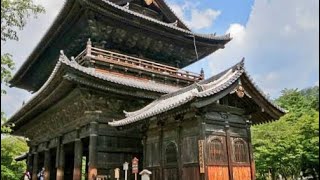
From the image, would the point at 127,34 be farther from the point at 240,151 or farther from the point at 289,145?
the point at 289,145

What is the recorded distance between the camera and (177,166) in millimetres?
14062

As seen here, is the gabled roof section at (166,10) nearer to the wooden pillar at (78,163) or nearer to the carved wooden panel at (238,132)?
the wooden pillar at (78,163)

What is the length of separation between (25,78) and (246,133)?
73.7 feet

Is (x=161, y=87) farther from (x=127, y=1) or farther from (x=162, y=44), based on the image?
(x=127, y=1)

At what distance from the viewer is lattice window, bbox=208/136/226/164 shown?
1329cm

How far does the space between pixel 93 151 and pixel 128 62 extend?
593 cm

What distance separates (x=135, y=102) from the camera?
19094mm

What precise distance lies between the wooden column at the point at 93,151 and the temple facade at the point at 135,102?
0.05 m

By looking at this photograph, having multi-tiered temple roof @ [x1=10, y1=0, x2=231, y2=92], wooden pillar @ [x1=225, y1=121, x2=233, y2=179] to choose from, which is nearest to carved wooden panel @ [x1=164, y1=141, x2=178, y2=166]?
wooden pillar @ [x1=225, y1=121, x2=233, y2=179]

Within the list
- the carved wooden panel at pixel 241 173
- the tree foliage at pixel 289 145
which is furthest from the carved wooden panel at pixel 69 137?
the tree foliage at pixel 289 145

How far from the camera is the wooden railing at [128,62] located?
19150mm

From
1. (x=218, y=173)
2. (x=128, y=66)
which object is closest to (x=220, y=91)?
(x=218, y=173)

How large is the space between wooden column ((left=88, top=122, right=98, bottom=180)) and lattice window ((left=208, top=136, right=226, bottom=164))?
251 inches

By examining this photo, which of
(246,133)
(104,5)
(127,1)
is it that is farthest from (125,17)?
(246,133)
